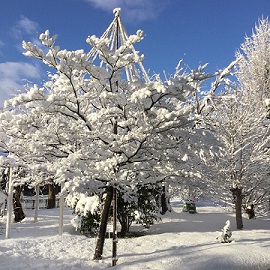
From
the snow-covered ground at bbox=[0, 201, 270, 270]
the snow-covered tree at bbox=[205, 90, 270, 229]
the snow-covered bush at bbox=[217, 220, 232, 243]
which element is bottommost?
the snow-covered ground at bbox=[0, 201, 270, 270]

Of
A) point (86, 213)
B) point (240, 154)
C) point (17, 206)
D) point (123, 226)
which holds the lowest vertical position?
point (123, 226)

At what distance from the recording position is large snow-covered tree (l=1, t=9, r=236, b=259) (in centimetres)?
644

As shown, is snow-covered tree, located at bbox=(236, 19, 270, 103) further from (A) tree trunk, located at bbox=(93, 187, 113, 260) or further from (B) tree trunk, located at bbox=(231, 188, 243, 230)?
(A) tree trunk, located at bbox=(93, 187, 113, 260)

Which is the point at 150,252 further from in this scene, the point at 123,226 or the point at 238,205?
the point at 238,205

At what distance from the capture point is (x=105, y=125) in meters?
8.02

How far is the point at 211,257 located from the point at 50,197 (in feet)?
63.0

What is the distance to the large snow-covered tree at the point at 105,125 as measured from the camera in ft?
21.1

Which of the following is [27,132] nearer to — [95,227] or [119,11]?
[119,11]

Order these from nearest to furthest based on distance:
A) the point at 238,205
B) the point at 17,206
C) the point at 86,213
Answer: the point at 86,213 < the point at 238,205 < the point at 17,206

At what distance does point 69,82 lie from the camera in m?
7.27

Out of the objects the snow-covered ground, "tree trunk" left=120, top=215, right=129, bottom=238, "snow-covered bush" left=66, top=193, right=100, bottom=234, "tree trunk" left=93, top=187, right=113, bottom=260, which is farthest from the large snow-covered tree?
"tree trunk" left=120, top=215, right=129, bottom=238

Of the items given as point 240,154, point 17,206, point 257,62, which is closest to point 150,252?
point 240,154

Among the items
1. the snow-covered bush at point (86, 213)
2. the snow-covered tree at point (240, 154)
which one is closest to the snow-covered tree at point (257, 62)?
the snow-covered tree at point (240, 154)

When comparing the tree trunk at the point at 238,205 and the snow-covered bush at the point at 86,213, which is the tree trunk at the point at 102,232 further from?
the tree trunk at the point at 238,205
